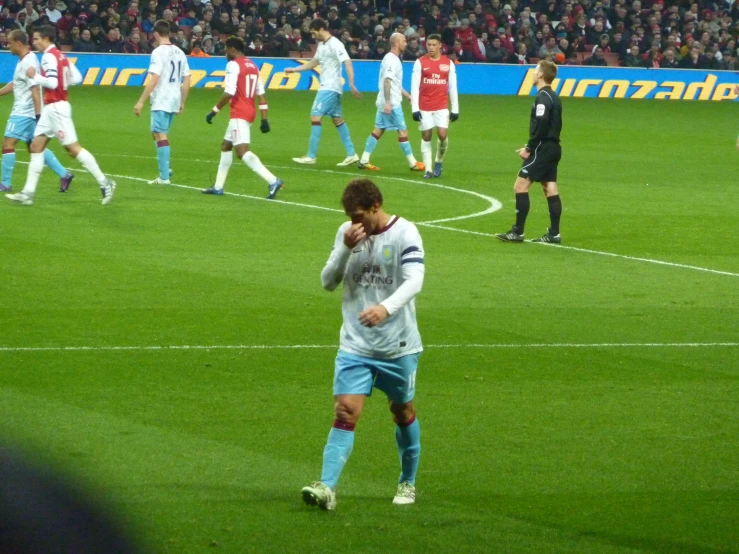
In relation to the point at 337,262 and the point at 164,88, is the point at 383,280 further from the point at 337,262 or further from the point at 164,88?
the point at 164,88

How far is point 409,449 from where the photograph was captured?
5.86m

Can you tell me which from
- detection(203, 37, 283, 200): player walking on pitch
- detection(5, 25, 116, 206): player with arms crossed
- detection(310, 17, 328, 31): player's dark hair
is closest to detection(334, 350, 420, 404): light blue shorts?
detection(5, 25, 116, 206): player with arms crossed

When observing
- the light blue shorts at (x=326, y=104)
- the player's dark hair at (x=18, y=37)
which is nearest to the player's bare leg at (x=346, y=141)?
the light blue shorts at (x=326, y=104)

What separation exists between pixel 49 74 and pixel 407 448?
1038cm

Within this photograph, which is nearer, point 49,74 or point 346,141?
point 49,74

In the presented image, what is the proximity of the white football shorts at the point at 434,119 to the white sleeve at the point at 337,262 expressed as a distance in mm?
13390

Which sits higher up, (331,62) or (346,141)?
(331,62)

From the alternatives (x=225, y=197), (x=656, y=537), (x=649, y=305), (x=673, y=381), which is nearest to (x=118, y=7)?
(x=225, y=197)

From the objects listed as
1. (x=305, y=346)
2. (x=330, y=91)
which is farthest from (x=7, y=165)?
(x=305, y=346)

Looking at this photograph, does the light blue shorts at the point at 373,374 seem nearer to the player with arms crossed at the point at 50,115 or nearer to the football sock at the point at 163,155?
the player with arms crossed at the point at 50,115

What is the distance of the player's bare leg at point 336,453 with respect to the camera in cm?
563

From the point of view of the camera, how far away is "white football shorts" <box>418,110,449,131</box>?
1908 centimetres

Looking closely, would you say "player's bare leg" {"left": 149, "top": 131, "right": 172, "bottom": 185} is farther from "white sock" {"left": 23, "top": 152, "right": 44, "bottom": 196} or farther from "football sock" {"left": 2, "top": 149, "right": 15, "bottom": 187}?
"white sock" {"left": 23, "top": 152, "right": 44, "bottom": 196}

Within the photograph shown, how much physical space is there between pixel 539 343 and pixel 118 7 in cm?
2890
